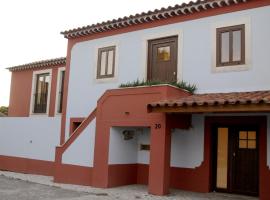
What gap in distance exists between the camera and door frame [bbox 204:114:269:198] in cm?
1059

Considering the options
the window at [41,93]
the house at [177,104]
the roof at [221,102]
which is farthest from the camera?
the window at [41,93]

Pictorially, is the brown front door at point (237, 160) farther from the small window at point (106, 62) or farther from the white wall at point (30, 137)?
the white wall at point (30, 137)

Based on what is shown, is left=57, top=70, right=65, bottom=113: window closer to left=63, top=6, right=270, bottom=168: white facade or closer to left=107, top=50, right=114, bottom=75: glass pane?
left=63, top=6, right=270, bottom=168: white facade

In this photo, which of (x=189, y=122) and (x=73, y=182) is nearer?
(x=189, y=122)

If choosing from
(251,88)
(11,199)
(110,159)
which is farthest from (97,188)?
(251,88)

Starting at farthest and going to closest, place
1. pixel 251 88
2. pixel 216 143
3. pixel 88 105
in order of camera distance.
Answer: pixel 88 105
pixel 216 143
pixel 251 88

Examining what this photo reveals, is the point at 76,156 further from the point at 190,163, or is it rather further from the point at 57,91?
the point at 57,91

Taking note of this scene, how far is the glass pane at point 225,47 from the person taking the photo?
1185cm

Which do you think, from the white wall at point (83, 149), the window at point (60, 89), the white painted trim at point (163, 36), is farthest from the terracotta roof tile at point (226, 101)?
the window at point (60, 89)

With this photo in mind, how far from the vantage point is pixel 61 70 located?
19.0m

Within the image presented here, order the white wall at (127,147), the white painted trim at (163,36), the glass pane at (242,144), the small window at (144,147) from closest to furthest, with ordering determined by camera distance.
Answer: the glass pane at (242,144), the white wall at (127,147), the white painted trim at (163,36), the small window at (144,147)

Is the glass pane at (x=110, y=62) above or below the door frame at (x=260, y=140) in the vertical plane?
above

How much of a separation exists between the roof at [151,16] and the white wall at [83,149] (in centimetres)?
403

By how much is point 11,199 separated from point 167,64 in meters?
6.88
